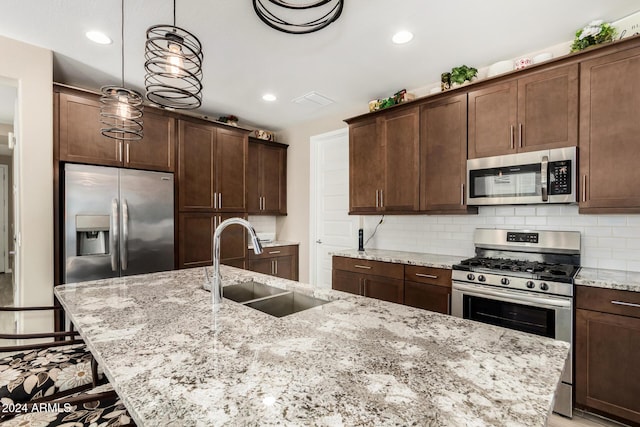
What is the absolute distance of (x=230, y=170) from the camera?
13.0ft

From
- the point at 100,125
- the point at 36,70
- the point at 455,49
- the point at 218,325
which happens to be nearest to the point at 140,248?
the point at 100,125

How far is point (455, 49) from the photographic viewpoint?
2.52 metres

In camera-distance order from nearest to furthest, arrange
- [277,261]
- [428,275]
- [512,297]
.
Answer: [512,297] → [428,275] → [277,261]

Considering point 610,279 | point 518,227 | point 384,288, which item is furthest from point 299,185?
point 610,279

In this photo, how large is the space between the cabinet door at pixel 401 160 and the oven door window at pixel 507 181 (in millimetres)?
530

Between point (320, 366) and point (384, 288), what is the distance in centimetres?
219

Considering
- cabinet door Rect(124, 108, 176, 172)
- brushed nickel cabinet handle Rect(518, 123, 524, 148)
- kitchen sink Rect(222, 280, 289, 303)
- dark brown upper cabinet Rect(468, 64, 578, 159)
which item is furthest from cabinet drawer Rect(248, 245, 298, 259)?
brushed nickel cabinet handle Rect(518, 123, 524, 148)

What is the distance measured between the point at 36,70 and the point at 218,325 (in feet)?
9.20

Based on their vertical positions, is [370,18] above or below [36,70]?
above

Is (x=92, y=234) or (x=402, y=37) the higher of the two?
(x=402, y=37)

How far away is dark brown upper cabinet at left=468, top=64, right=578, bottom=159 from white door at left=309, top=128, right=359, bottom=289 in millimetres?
1748

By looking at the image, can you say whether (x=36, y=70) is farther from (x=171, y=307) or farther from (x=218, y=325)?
(x=218, y=325)

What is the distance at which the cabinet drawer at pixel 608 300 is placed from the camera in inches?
69.8

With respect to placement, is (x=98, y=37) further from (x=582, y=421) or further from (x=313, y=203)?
(x=582, y=421)
